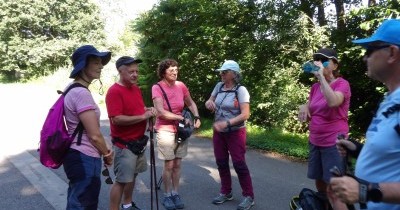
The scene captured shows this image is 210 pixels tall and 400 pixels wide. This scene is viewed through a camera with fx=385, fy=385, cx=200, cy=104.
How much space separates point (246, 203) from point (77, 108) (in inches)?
110

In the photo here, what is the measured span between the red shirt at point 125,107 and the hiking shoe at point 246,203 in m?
1.62

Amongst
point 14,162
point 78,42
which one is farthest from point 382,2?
point 78,42

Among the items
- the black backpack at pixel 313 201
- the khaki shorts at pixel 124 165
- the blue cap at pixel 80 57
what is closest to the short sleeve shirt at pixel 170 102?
the khaki shorts at pixel 124 165

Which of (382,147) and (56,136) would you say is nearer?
(382,147)

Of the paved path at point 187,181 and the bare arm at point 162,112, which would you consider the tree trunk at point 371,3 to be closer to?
the paved path at point 187,181

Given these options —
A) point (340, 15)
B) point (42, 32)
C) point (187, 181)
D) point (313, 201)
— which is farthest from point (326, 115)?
point (42, 32)

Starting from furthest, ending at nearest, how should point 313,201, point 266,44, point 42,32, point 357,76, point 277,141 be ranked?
point 42,32
point 266,44
point 357,76
point 277,141
point 313,201

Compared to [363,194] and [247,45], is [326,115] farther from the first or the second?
[247,45]

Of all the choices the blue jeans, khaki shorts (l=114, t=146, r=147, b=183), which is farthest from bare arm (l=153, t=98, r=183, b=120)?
the blue jeans

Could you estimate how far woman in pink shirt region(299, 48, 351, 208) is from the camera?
11.7 ft

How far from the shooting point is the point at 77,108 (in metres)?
3.05

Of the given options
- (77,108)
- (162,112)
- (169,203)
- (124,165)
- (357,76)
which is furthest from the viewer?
(357,76)

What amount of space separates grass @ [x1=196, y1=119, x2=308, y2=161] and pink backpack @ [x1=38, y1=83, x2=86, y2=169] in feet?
19.6

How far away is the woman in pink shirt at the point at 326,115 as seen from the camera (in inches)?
140
